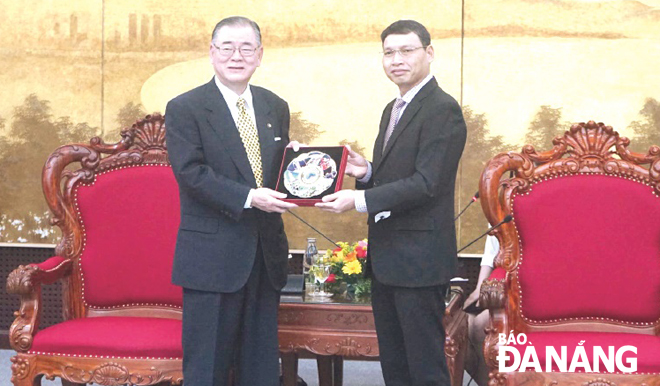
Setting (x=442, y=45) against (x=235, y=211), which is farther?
(x=442, y=45)

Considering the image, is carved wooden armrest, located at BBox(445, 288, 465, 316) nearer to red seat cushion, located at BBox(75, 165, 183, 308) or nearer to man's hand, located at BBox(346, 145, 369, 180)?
man's hand, located at BBox(346, 145, 369, 180)

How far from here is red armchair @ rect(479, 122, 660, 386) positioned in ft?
11.0

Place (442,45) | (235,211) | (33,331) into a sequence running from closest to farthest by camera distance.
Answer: (235,211) < (33,331) < (442,45)

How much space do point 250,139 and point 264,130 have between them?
0.19 ft

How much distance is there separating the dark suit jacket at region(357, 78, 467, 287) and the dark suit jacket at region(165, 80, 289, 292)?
0.39 metres

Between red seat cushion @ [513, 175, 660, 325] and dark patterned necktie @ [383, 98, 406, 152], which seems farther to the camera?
red seat cushion @ [513, 175, 660, 325]

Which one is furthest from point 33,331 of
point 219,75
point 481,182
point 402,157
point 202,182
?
point 481,182

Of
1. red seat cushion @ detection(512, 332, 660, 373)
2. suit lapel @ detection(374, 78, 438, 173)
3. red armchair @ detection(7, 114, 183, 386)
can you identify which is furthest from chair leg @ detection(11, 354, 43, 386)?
red seat cushion @ detection(512, 332, 660, 373)

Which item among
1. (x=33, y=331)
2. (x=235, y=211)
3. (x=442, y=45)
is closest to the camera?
(x=235, y=211)

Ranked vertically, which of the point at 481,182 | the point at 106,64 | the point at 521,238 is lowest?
the point at 521,238

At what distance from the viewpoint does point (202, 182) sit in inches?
109

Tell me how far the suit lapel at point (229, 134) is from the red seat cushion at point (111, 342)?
2.47 feet

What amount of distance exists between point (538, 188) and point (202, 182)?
1.41m

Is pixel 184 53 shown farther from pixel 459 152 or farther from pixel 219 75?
pixel 459 152
